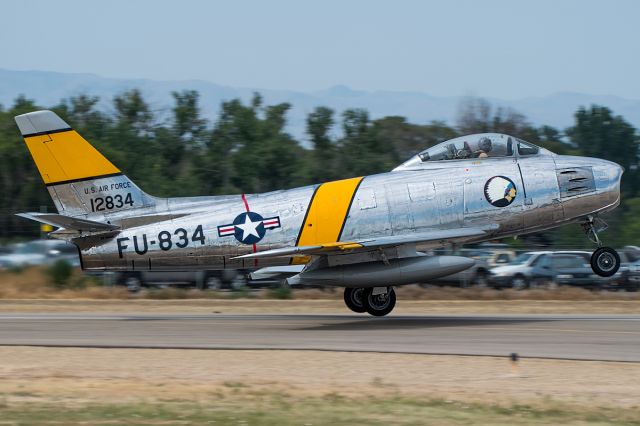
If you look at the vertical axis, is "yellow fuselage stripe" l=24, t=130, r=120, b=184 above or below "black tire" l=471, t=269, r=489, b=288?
above

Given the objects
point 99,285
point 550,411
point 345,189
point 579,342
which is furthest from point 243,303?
point 550,411

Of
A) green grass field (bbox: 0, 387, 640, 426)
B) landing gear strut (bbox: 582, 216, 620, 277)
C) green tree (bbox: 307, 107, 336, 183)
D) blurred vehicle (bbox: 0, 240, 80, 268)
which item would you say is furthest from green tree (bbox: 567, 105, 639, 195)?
green grass field (bbox: 0, 387, 640, 426)

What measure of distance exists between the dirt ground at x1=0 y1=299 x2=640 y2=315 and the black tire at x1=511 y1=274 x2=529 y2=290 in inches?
179

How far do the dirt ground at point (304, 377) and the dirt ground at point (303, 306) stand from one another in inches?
356

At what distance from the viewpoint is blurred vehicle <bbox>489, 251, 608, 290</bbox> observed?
102 ft

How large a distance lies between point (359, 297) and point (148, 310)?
6.86 m

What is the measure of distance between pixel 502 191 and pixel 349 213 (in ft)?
10.6

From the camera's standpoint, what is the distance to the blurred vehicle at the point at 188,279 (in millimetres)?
32219

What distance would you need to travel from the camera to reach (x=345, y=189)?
2050 cm

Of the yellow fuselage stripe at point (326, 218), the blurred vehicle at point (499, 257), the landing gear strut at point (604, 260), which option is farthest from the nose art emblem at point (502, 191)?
the blurred vehicle at point (499, 257)

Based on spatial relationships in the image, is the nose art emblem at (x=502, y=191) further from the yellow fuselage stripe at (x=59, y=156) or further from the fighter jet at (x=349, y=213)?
the yellow fuselage stripe at (x=59, y=156)

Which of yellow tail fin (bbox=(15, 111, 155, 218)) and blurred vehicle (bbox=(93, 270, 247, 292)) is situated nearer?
yellow tail fin (bbox=(15, 111, 155, 218))

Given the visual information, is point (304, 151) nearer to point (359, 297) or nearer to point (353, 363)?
point (359, 297)

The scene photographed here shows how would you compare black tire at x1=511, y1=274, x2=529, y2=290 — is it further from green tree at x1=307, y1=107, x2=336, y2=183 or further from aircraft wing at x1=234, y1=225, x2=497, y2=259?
green tree at x1=307, y1=107, x2=336, y2=183
